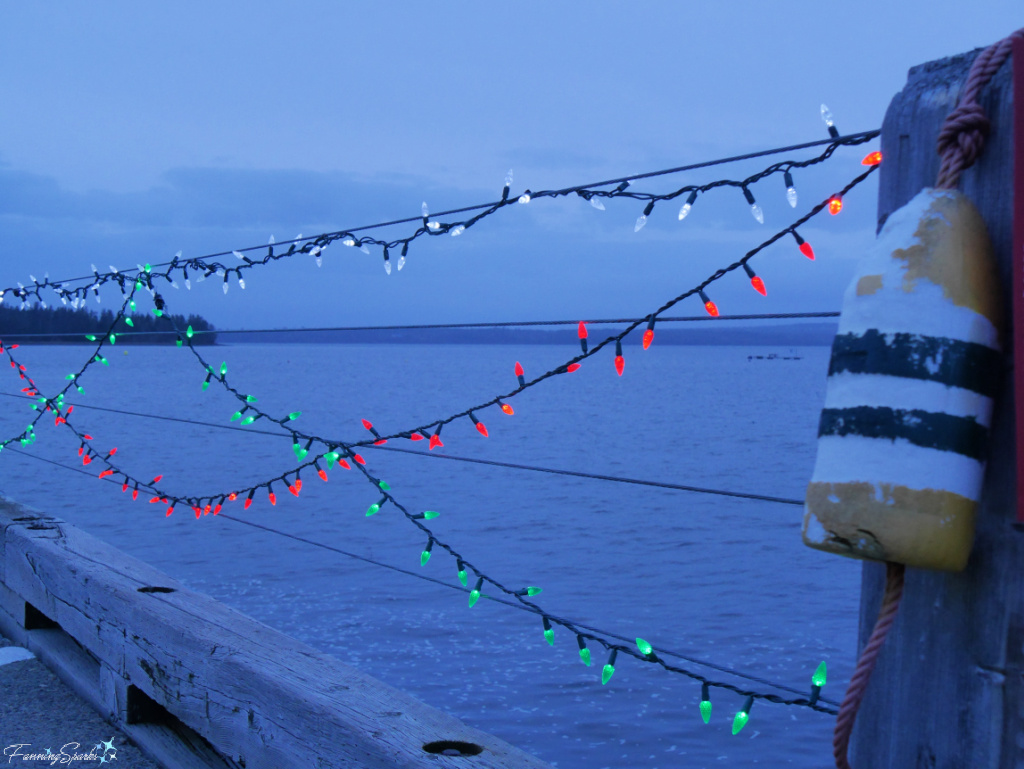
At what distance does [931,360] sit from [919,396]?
43 millimetres

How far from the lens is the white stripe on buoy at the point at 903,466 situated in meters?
0.96

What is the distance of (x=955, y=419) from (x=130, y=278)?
161 inches

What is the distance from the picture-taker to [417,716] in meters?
1.73

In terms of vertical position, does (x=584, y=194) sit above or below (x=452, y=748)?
above

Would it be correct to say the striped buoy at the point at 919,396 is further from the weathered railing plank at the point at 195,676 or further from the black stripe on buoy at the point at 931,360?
the weathered railing plank at the point at 195,676

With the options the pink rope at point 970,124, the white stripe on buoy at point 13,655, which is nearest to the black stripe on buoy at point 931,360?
the pink rope at point 970,124

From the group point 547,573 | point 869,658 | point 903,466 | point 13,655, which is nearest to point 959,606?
point 869,658

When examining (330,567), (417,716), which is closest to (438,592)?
(330,567)

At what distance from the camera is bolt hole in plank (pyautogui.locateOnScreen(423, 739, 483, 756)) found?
1.58 m

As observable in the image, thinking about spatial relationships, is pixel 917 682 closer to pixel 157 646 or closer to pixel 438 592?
pixel 157 646

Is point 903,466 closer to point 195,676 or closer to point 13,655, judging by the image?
point 195,676

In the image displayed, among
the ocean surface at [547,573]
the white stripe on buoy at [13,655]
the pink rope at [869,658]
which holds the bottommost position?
the ocean surface at [547,573]

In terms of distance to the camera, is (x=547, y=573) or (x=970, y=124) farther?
(x=547, y=573)

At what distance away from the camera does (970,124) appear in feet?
3.39
